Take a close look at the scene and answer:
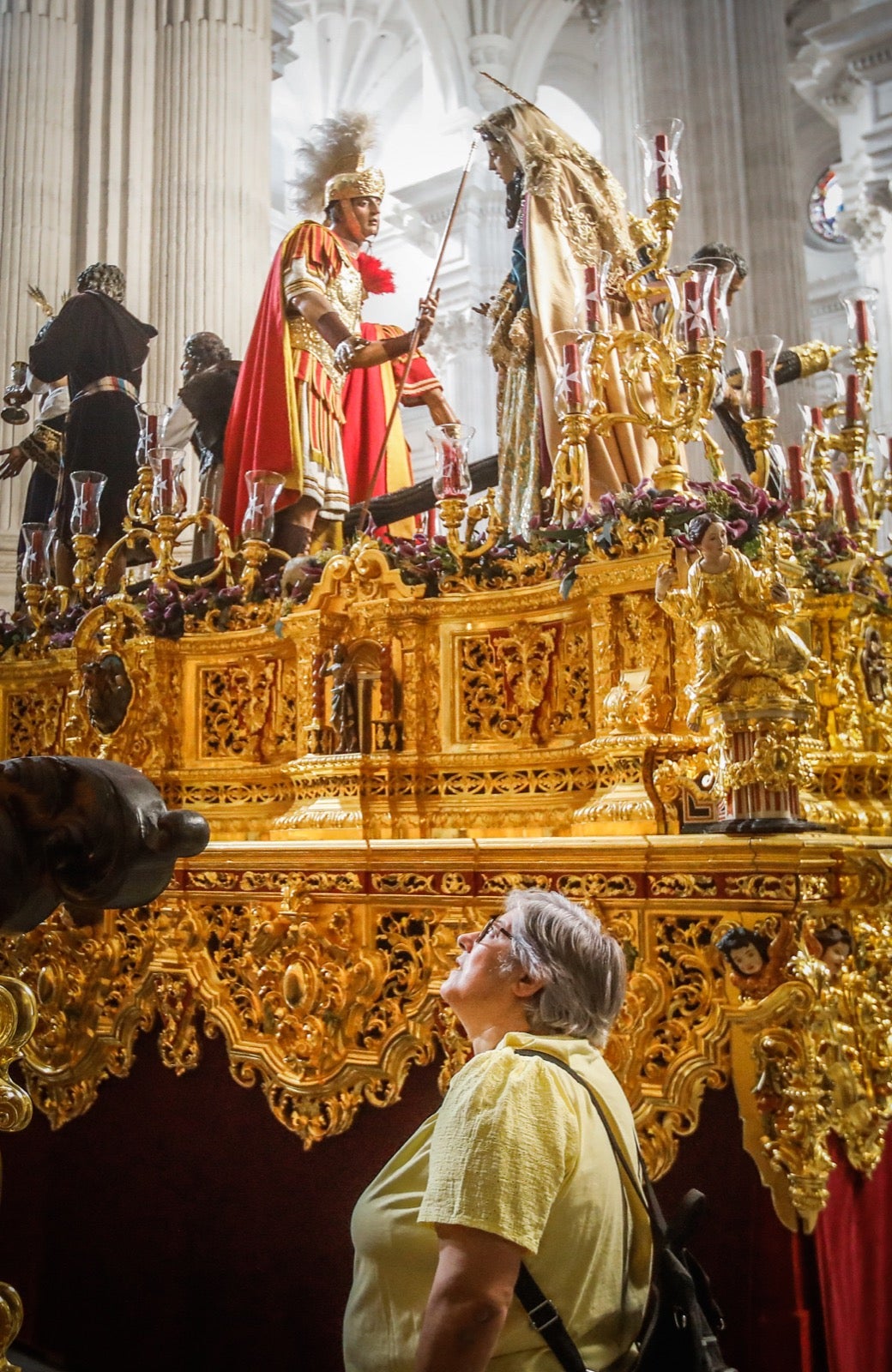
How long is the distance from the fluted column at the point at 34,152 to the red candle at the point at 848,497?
696 cm

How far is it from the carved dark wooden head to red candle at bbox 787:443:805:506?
3.25m

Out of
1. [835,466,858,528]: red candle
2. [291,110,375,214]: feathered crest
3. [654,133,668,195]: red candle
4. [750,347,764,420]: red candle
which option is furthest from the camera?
[291,110,375,214]: feathered crest

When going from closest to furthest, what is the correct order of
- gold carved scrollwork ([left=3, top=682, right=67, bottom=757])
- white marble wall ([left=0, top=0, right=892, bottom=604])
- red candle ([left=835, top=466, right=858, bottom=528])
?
red candle ([left=835, top=466, right=858, bottom=528]), gold carved scrollwork ([left=3, top=682, right=67, bottom=757]), white marble wall ([left=0, top=0, right=892, bottom=604])

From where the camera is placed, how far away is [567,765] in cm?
387

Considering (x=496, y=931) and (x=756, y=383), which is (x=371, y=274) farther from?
(x=496, y=931)

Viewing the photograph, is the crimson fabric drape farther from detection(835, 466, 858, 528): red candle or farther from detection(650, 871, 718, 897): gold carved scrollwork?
detection(835, 466, 858, 528): red candle

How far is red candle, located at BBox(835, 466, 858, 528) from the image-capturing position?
427cm

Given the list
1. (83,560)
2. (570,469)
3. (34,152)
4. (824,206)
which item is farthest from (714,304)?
(824,206)

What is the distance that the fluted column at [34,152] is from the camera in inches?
368

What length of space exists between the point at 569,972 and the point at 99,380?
5.25 meters

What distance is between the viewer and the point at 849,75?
11625 mm

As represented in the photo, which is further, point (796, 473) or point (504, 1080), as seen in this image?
point (796, 473)

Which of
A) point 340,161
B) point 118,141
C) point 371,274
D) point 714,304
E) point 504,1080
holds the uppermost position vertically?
point 118,141

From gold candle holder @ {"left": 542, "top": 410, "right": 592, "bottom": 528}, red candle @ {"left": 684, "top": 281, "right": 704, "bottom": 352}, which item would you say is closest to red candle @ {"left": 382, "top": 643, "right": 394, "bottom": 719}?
gold candle holder @ {"left": 542, "top": 410, "right": 592, "bottom": 528}
